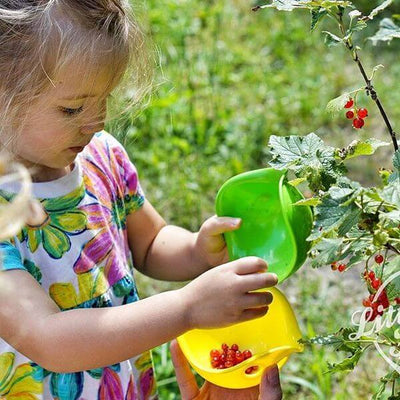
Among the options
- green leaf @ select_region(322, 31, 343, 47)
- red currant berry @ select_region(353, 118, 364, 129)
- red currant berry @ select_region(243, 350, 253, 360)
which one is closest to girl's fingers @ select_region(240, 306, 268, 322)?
red currant berry @ select_region(243, 350, 253, 360)

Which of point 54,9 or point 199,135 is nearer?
point 54,9

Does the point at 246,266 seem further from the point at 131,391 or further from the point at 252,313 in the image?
the point at 131,391

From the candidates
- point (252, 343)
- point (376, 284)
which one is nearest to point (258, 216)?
point (252, 343)

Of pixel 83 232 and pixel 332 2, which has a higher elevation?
pixel 332 2

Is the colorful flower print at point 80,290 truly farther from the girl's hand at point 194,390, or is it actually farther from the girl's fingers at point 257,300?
the girl's fingers at point 257,300

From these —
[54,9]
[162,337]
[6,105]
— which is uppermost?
[54,9]

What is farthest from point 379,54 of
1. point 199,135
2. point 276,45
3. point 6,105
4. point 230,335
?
point 6,105

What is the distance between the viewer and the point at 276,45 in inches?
142

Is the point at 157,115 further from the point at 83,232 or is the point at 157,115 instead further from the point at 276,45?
the point at 83,232

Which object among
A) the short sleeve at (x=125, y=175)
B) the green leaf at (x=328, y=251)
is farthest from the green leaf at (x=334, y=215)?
the short sleeve at (x=125, y=175)

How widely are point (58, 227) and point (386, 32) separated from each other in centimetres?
66

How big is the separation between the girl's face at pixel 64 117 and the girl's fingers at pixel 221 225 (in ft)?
0.91

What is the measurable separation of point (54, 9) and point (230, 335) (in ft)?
2.21

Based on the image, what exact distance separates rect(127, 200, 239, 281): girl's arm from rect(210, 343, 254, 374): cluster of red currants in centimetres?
17
